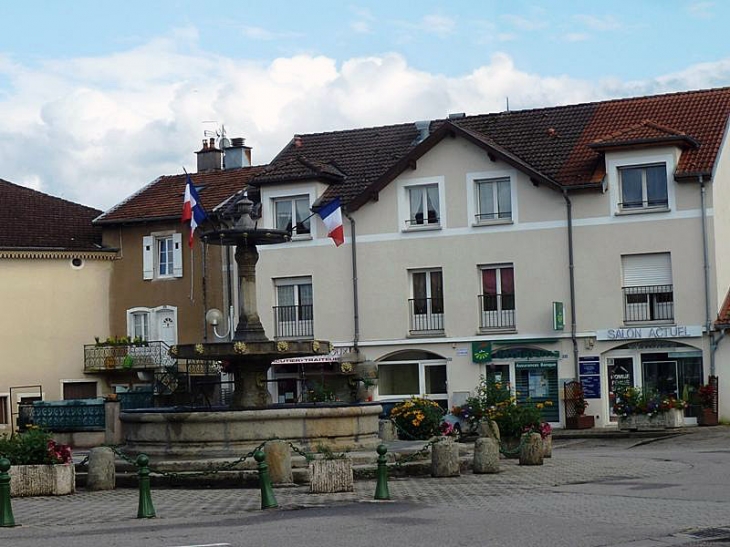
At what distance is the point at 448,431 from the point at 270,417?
181 inches

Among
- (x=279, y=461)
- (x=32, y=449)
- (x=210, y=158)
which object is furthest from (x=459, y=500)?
(x=210, y=158)

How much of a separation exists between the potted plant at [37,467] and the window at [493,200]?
74.2 ft

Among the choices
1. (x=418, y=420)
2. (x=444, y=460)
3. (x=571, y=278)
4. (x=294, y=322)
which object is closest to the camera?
(x=444, y=460)

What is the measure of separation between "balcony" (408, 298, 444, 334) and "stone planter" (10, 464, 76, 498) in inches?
880

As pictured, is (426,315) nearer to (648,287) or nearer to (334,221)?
(648,287)

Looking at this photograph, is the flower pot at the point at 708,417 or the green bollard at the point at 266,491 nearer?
the green bollard at the point at 266,491

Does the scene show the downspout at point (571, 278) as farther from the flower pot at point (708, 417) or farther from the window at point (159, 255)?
the window at point (159, 255)

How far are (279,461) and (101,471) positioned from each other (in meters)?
2.75

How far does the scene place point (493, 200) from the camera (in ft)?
132

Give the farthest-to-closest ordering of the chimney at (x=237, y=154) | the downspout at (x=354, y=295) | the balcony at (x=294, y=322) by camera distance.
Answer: the chimney at (x=237, y=154)
the balcony at (x=294, y=322)
the downspout at (x=354, y=295)

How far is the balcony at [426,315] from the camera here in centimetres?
4072

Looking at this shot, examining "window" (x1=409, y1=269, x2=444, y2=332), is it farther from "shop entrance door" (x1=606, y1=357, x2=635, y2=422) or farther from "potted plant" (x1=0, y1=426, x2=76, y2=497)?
"potted plant" (x1=0, y1=426, x2=76, y2=497)

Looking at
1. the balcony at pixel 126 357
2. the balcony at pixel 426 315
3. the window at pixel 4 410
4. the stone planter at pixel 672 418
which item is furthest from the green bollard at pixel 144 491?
the window at pixel 4 410

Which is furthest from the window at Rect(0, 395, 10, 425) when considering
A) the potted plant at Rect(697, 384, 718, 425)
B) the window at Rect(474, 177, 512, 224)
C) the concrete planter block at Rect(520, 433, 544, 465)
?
the concrete planter block at Rect(520, 433, 544, 465)
